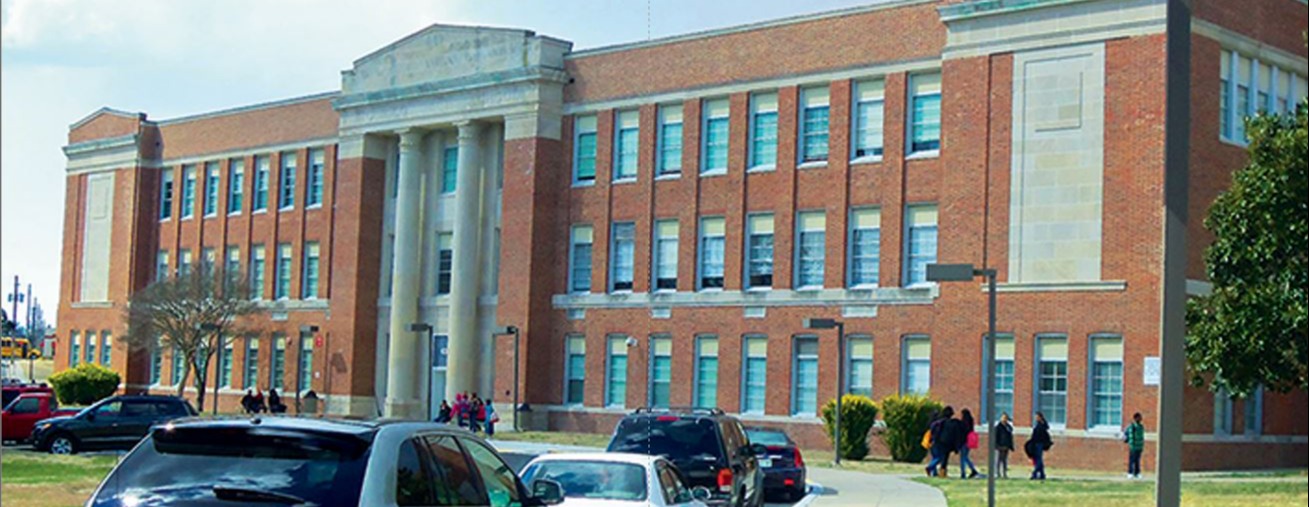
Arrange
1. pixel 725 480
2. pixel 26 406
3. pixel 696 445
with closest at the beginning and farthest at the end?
pixel 725 480
pixel 696 445
pixel 26 406

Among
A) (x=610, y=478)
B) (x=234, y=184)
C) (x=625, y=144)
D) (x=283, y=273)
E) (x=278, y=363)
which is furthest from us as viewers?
(x=234, y=184)

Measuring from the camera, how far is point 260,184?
2800 inches

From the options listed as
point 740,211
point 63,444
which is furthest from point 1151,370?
point 63,444

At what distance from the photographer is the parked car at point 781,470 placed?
30422mm

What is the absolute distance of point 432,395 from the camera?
62.1 m

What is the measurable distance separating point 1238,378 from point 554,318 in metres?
29.6

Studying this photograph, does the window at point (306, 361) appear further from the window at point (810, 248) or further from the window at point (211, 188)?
the window at point (810, 248)

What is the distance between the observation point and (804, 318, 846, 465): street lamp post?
4191cm

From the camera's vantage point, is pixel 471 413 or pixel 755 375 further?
pixel 471 413

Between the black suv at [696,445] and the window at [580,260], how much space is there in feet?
114

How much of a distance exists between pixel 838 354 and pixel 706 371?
6.81m

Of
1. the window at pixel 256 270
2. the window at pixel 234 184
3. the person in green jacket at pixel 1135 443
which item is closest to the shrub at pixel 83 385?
the window at pixel 256 270

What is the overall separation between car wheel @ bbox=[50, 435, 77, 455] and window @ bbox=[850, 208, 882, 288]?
22.0 meters

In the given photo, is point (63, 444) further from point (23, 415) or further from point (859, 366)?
point (859, 366)
